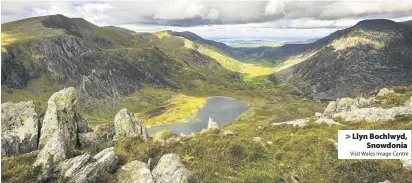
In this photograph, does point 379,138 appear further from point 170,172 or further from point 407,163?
point 170,172

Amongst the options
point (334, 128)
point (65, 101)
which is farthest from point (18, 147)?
point (334, 128)

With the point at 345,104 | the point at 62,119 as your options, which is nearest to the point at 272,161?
the point at 62,119

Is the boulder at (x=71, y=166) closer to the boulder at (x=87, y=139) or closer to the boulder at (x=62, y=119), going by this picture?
the boulder at (x=62, y=119)

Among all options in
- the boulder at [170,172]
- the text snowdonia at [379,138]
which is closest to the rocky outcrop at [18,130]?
the boulder at [170,172]

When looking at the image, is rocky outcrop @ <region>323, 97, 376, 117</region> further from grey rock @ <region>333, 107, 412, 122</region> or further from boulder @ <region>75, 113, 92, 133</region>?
boulder @ <region>75, 113, 92, 133</region>

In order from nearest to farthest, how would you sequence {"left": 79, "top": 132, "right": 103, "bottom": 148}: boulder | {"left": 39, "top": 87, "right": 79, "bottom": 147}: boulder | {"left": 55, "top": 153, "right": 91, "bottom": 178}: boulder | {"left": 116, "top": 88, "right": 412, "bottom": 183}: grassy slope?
{"left": 55, "top": 153, "right": 91, "bottom": 178}: boulder
{"left": 116, "top": 88, "right": 412, "bottom": 183}: grassy slope
{"left": 39, "top": 87, "right": 79, "bottom": 147}: boulder
{"left": 79, "top": 132, "right": 103, "bottom": 148}: boulder

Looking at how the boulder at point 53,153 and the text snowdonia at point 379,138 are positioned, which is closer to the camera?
the boulder at point 53,153

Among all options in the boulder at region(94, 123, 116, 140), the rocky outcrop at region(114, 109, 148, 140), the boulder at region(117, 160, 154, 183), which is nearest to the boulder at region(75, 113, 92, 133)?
the boulder at region(94, 123, 116, 140)
